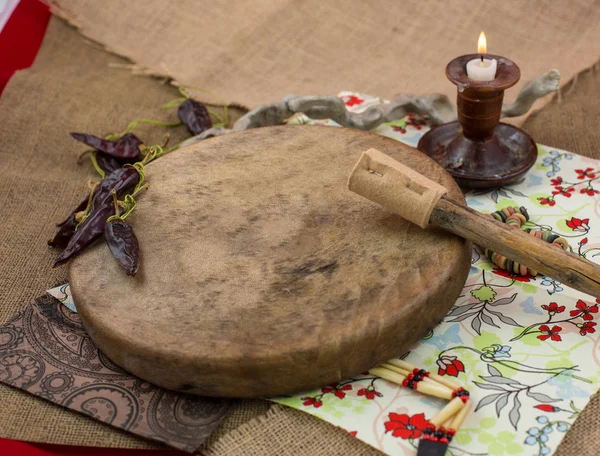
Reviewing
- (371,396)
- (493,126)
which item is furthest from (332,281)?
(493,126)

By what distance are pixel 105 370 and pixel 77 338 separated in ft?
0.44

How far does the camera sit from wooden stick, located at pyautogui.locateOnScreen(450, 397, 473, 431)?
1.43 metres

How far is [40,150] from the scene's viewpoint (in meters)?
2.46

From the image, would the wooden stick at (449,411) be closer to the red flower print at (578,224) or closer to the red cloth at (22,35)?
the red flower print at (578,224)

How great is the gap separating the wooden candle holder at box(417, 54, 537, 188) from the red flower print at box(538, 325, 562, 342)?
0.53 m

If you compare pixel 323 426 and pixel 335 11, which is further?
pixel 335 11

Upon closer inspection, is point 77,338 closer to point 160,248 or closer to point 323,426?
point 160,248

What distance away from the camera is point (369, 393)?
154cm

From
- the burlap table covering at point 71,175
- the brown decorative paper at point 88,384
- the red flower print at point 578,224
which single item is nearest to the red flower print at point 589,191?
the red flower print at point 578,224

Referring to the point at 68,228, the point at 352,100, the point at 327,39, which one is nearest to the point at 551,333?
the point at 68,228

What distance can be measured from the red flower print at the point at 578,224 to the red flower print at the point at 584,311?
310 mm

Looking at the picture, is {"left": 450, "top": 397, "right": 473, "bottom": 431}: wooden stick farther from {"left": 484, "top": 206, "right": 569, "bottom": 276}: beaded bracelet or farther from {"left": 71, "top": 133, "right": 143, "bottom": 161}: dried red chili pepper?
{"left": 71, "top": 133, "right": 143, "bottom": 161}: dried red chili pepper

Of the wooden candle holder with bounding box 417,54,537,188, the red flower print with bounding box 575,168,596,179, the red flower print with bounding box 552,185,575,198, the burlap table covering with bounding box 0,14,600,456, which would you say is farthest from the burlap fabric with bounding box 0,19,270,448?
the red flower print with bounding box 575,168,596,179

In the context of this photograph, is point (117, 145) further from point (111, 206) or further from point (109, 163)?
point (111, 206)
